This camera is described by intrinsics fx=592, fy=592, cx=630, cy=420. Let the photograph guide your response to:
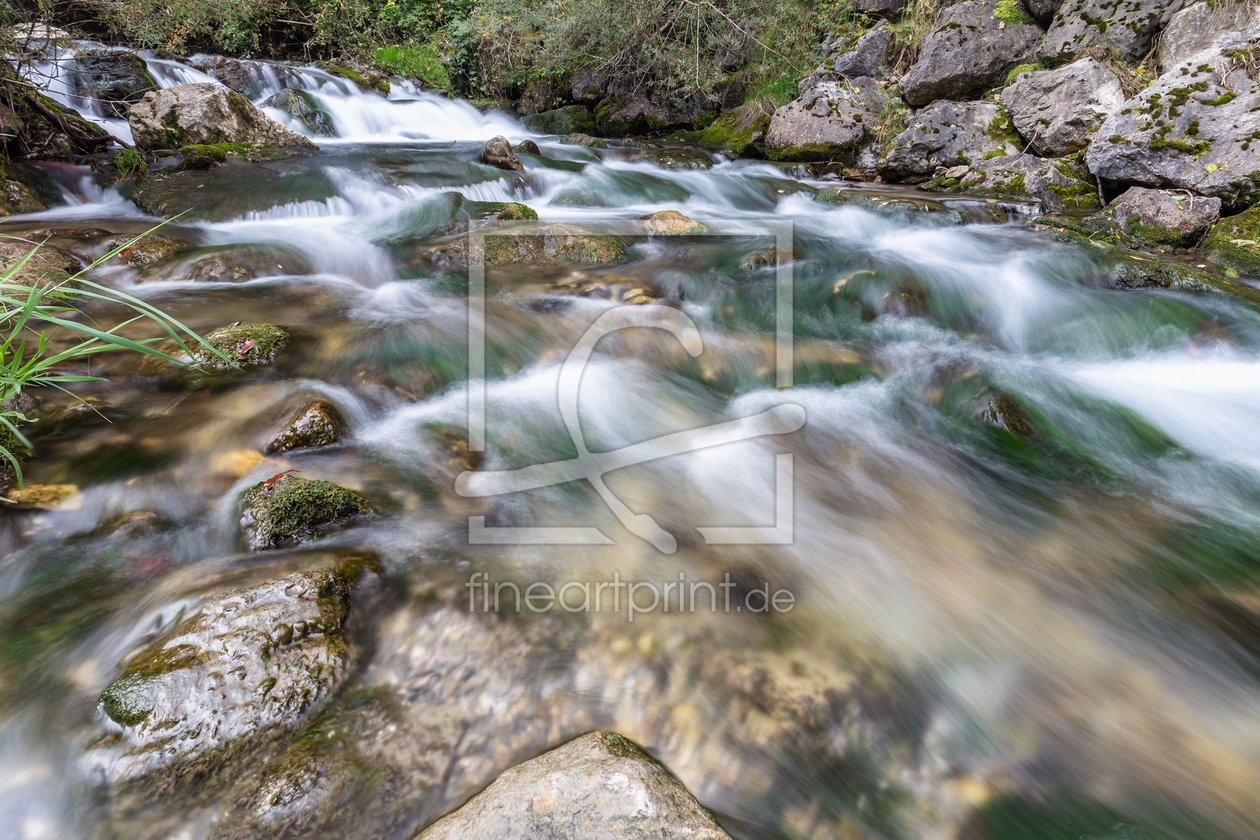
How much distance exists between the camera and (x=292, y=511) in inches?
95.4

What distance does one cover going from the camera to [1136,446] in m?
3.52

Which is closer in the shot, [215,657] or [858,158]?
[215,657]

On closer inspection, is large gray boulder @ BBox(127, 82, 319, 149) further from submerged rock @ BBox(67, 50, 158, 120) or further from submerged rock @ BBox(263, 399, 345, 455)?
submerged rock @ BBox(263, 399, 345, 455)

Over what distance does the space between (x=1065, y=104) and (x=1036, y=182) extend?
113 centimetres

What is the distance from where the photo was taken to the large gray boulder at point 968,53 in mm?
8992

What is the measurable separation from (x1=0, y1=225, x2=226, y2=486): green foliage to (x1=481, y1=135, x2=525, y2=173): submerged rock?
5450 millimetres

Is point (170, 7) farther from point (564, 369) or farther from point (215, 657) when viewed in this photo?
point (215, 657)

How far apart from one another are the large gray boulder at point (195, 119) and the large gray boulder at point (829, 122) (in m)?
8.31

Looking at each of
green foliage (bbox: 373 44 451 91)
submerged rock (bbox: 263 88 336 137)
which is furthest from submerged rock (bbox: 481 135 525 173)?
green foliage (bbox: 373 44 451 91)

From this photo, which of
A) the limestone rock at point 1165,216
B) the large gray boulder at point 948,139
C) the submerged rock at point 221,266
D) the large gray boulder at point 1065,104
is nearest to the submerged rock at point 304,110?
the submerged rock at point 221,266

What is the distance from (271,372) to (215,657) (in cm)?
235

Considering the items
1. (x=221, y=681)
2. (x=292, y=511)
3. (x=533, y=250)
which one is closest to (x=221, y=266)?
(x=533, y=250)

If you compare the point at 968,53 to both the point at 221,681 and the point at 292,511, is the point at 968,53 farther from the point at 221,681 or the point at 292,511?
the point at 221,681

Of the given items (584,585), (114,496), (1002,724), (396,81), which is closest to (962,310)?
(1002,724)
